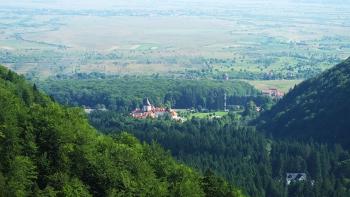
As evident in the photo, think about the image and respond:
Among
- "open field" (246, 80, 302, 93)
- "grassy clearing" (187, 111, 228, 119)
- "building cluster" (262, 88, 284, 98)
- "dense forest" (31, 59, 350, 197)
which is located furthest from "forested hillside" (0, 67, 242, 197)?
"open field" (246, 80, 302, 93)

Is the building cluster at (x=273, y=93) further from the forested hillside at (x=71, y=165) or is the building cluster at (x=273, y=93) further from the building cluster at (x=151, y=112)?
the forested hillside at (x=71, y=165)

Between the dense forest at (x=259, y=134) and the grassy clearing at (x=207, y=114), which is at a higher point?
the dense forest at (x=259, y=134)

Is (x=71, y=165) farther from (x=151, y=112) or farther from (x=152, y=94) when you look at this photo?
(x=152, y=94)

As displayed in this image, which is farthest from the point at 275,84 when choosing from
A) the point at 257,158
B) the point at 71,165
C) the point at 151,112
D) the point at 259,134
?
the point at 71,165

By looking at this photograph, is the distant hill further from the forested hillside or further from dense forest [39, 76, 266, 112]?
the forested hillside

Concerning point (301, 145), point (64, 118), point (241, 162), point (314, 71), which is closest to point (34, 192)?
point (64, 118)

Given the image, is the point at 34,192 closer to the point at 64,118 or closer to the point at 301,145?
the point at 64,118

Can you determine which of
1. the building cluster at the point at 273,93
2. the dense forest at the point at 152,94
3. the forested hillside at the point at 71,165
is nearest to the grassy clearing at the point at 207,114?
the dense forest at the point at 152,94
